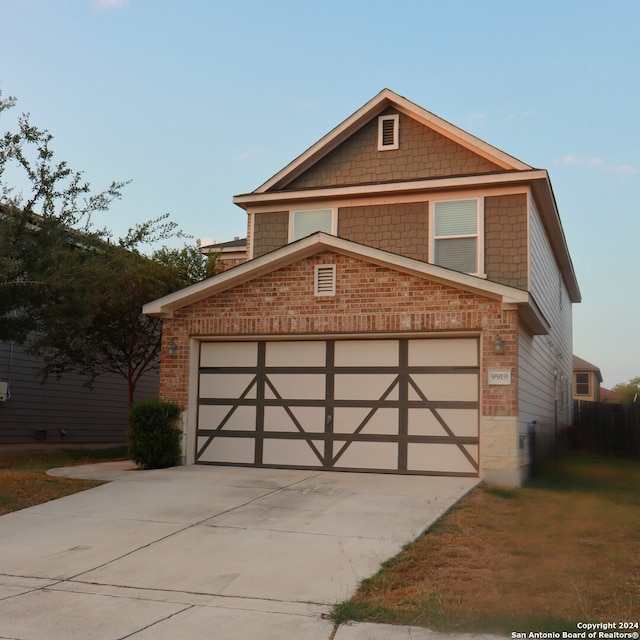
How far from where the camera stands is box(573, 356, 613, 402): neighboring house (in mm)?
55594

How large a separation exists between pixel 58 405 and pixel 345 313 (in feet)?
36.5

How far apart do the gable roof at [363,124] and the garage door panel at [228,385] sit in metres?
5.43

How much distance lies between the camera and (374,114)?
57.5ft

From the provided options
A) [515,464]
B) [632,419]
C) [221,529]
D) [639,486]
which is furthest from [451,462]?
[632,419]

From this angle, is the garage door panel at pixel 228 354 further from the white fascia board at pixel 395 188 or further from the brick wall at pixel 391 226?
the white fascia board at pixel 395 188

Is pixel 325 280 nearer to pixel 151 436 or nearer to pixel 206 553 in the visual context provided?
pixel 151 436

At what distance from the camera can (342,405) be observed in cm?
1354

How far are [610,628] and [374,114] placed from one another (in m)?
14.2

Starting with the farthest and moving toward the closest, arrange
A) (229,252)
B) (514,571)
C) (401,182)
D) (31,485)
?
(229,252) → (401,182) → (31,485) → (514,571)

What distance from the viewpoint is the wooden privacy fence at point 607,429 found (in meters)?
22.7

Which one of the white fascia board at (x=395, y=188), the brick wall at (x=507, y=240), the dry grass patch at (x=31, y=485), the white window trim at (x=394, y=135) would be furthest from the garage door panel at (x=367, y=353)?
the white window trim at (x=394, y=135)

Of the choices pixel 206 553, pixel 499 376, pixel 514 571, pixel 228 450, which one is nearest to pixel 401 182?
pixel 499 376

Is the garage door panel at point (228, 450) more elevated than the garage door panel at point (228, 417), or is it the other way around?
the garage door panel at point (228, 417)

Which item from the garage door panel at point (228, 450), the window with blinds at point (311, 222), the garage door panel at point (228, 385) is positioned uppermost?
the window with blinds at point (311, 222)
